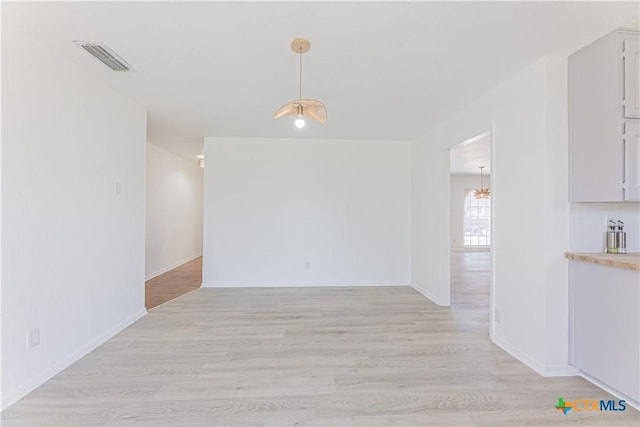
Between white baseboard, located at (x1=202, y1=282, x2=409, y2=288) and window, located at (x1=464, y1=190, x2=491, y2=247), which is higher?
window, located at (x1=464, y1=190, x2=491, y2=247)

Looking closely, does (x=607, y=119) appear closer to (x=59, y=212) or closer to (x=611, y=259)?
(x=611, y=259)

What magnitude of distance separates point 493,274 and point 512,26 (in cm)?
216

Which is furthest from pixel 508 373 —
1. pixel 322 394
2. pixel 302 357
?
pixel 302 357

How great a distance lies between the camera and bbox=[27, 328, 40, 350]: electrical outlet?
210 centimetres

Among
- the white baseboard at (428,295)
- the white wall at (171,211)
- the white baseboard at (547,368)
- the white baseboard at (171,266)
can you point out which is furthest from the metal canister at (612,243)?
the white wall at (171,211)

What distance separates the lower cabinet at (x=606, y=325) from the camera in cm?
189

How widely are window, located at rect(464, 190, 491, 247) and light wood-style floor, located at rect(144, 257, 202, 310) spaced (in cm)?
903

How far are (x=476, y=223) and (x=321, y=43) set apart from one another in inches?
410

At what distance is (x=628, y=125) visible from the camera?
2.01 metres

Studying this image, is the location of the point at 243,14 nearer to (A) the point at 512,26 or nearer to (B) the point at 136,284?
(A) the point at 512,26

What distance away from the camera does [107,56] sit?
2348 millimetres

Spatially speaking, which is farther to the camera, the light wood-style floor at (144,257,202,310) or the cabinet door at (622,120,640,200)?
the light wood-style floor at (144,257,202,310)

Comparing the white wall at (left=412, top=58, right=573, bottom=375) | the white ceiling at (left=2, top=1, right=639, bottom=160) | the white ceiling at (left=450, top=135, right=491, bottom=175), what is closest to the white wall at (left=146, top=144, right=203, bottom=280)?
the white ceiling at (left=2, top=1, right=639, bottom=160)

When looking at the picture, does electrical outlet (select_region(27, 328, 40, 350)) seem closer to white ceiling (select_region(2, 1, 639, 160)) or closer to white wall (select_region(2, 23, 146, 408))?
white wall (select_region(2, 23, 146, 408))
